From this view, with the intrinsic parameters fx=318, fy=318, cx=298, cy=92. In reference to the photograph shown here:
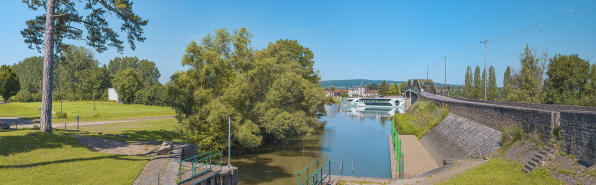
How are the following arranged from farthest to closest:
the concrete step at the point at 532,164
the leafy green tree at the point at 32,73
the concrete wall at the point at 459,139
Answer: the leafy green tree at the point at 32,73, the concrete wall at the point at 459,139, the concrete step at the point at 532,164

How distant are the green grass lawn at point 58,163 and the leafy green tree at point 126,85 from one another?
63.5 meters

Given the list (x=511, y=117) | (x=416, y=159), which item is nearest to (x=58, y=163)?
(x=416, y=159)

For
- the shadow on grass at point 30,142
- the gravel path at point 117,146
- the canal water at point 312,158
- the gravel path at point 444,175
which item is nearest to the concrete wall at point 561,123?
the gravel path at point 444,175

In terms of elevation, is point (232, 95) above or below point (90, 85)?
below

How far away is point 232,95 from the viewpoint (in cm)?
2284

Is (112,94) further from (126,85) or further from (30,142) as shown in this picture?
(30,142)

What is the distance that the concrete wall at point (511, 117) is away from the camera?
1376 centimetres

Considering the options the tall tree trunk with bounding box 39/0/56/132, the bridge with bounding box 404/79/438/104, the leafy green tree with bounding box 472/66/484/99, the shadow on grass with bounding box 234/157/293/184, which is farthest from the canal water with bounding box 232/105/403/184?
the bridge with bounding box 404/79/438/104

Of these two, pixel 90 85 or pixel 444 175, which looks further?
pixel 90 85

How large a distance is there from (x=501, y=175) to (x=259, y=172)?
13.6 metres

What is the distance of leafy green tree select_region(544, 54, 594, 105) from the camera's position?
34375 millimetres

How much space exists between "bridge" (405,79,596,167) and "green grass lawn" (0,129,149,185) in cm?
1602

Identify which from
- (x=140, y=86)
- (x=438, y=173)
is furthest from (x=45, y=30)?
(x=140, y=86)

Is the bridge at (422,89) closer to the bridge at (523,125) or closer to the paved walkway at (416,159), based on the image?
the bridge at (523,125)
